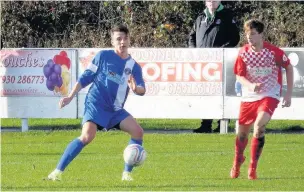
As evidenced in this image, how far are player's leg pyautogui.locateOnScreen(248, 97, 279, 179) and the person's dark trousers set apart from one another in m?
6.50

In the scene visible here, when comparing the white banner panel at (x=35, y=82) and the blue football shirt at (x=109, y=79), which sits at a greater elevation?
the blue football shirt at (x=109, y=79)

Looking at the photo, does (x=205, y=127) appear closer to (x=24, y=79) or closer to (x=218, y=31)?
(x=218, y=31)

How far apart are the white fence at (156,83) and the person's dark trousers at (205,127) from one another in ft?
0.47

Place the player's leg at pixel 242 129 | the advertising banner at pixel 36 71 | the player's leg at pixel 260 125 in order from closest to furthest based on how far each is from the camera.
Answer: the player's leg at pixel 260 125 → the player's leg at pixel 242 129 → the advertising banner at pixel 36 71

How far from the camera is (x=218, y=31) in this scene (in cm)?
1853

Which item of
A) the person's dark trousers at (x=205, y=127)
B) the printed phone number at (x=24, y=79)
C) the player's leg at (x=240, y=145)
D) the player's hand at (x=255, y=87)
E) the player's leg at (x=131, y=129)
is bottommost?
the person's dark trousers at (x=205, y=127)

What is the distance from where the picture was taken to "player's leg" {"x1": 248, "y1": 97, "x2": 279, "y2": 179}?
1154 centimetres

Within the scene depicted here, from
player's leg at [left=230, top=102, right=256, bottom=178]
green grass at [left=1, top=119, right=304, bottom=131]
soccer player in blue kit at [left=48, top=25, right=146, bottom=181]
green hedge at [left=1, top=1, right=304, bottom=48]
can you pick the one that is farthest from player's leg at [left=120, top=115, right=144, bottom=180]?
green hedge at [left=1, top=1, right=304, bottom=48]

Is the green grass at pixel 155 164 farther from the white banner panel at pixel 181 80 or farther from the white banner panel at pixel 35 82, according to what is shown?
the white banner panel at pixel 181 80

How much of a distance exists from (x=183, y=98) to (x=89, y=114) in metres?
7.29

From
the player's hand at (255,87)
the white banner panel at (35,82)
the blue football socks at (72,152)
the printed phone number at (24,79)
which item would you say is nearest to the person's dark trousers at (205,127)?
the white banner panel at (35,82)

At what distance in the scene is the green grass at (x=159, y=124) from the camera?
63.2 ft

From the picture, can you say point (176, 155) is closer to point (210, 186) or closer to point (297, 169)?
point (297, 169)

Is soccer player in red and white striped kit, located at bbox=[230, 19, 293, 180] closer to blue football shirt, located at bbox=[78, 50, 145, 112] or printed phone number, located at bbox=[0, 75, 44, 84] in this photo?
blue football shirt, located at bbox=[78, 50, 145, 112]
